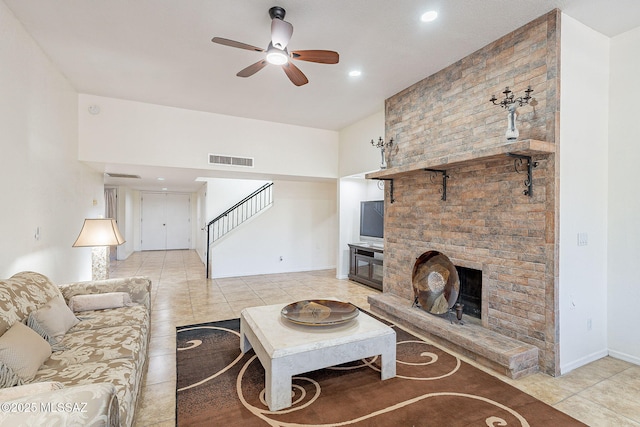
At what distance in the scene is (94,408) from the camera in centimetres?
113

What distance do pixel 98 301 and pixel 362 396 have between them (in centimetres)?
251

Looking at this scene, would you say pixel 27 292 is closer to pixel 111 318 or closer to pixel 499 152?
pixel 111 318

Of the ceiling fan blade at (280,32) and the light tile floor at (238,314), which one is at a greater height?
Result: the ceiling fan blade at (280,32)

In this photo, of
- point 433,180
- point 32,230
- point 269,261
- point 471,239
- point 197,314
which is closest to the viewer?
point 32,230

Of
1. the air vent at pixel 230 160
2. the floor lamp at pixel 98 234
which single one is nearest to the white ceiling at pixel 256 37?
the air vent at pixel 230 160

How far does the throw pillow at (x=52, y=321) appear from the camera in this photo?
2.08 metres

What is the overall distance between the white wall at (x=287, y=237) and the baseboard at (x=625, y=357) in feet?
15.8

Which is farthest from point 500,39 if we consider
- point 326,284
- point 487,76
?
point 326,284

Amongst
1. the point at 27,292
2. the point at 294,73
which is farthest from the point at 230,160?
the point at 27,292

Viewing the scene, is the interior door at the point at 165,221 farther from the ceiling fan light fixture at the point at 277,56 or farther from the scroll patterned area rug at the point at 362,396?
the ceiling fan light fixture at the point at 277,56

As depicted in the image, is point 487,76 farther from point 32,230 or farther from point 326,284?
point 32,230

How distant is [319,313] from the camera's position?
8.93 ft

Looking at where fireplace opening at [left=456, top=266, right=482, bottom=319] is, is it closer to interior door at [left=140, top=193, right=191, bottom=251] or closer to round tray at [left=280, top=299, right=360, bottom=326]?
round tray at [left=280, top=299, right=360, bottom=326]

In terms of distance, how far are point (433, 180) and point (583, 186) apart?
1448 mm
